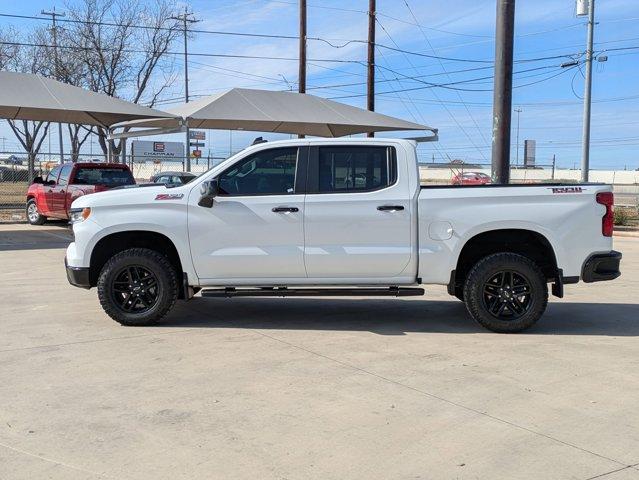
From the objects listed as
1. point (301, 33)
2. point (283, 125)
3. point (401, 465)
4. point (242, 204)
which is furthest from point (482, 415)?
point (301, 33)

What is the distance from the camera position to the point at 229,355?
620cm

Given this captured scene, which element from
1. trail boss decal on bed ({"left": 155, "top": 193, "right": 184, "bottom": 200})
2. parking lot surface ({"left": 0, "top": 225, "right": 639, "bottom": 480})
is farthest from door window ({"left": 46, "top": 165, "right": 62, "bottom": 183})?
trail boss decal on bed ({"left": 155, "top": 193, "right": 184, "bottom": 200})

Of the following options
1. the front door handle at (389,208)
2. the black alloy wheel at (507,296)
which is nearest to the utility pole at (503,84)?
the black alloy wheel at (507,296)

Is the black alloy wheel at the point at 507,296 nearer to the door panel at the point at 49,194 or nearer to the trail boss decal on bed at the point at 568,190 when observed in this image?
the trail boss decal on bed at the point at 568,190

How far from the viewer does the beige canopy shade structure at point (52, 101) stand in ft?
57.6

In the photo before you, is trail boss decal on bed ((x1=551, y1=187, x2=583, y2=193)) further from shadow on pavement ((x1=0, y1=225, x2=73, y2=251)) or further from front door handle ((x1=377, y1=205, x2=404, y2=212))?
shadow on pavement ((x1=0, y1=225, x2=73, y2=251))

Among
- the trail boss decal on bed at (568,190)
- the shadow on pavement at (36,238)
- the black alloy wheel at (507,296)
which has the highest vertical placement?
the trail boss decal on bed at (568,190)

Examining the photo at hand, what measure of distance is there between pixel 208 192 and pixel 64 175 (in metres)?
12.5

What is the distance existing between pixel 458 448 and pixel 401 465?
0.46 meters

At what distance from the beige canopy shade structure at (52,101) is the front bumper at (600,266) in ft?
48.7

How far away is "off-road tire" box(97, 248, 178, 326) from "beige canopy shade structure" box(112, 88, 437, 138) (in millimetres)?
13099

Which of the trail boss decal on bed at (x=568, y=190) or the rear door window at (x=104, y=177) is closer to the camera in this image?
the trail boss decal on bed at (x=568, y=190)

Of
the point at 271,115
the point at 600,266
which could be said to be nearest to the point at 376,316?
the point at 600,266

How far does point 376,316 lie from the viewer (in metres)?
8.06
